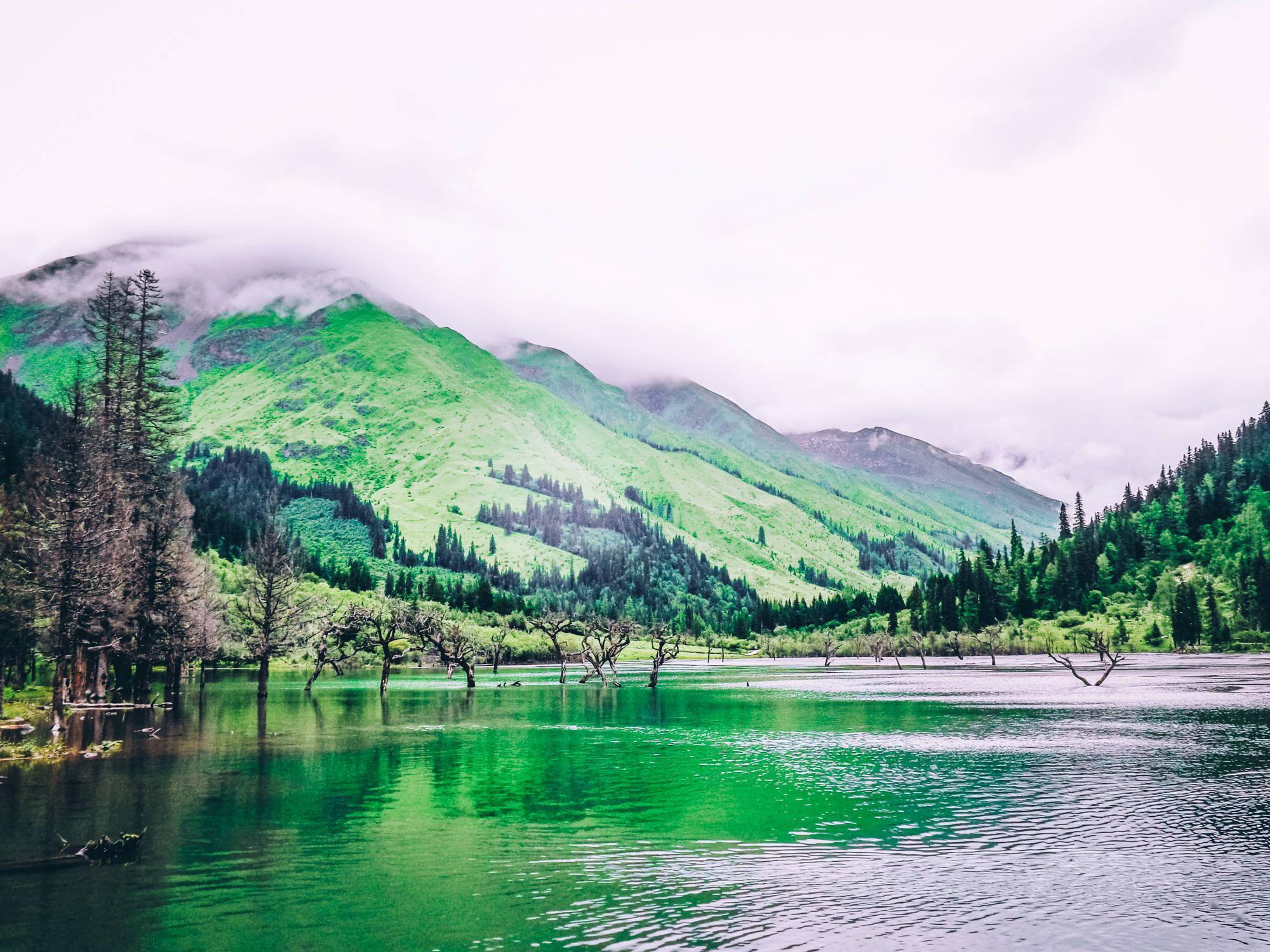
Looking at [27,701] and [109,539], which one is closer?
[109,539]

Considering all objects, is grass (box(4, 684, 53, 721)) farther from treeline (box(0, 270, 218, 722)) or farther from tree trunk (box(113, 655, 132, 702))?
tree trunk (box(113, 655, 132, 702))

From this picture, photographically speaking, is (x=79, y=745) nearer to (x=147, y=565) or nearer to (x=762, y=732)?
(x=147, y=565)

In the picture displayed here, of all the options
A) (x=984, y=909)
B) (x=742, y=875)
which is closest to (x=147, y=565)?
(x=742, y=875)

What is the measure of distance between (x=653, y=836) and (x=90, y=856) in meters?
19.5

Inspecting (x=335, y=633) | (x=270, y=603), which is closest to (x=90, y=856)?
(x=270, y=603)

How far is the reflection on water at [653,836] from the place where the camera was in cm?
2345

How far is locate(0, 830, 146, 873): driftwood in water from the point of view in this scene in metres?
27.7

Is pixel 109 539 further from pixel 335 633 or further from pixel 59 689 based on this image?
pixel 335 633

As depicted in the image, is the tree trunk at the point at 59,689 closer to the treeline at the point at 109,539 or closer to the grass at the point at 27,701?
the treeline at the point at 109,539

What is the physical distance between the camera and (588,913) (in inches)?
969

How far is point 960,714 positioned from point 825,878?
2483 inches

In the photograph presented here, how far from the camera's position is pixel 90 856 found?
28938 millimetres

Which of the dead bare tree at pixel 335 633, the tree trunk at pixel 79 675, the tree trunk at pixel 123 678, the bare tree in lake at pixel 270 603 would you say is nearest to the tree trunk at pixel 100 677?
the tree trunk at pixel 123 678

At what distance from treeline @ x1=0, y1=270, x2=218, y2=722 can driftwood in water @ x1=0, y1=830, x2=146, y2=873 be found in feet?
118
